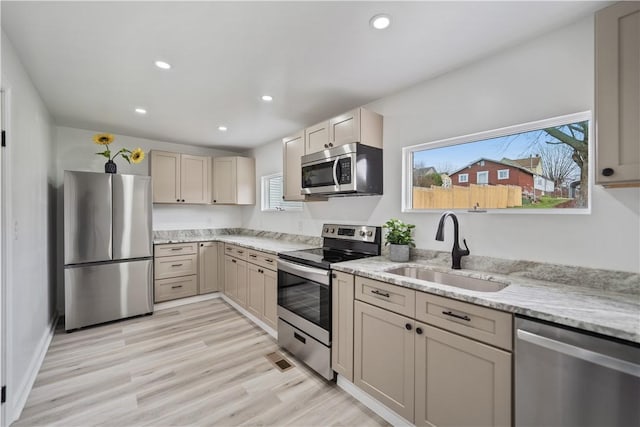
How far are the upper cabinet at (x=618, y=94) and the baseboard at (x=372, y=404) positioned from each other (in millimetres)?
1660

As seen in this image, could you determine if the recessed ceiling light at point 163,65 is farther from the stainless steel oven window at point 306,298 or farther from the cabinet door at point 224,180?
the cabinet door at point 224,180

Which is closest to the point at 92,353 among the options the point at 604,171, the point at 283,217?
the point at 283,217

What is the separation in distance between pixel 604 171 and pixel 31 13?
9.77 ft

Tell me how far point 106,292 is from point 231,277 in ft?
4.46

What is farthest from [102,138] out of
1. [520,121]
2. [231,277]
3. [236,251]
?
[520,121]

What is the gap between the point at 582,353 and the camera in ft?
3.38

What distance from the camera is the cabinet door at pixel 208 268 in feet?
13.2

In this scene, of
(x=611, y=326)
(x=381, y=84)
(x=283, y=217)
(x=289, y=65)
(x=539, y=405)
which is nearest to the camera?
(x=611, y=326)

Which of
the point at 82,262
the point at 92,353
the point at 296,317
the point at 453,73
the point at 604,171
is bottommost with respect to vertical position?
the point at 92,353

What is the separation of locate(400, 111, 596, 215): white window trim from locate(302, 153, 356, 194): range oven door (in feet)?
1.55

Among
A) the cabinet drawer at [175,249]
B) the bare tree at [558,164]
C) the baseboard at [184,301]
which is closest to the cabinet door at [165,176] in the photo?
the cabinet drawer at [175,249]

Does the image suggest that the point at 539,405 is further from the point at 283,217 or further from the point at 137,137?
the point at 137,137

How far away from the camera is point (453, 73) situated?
2100 mm

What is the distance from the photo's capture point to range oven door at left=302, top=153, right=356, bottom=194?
2418 mm
